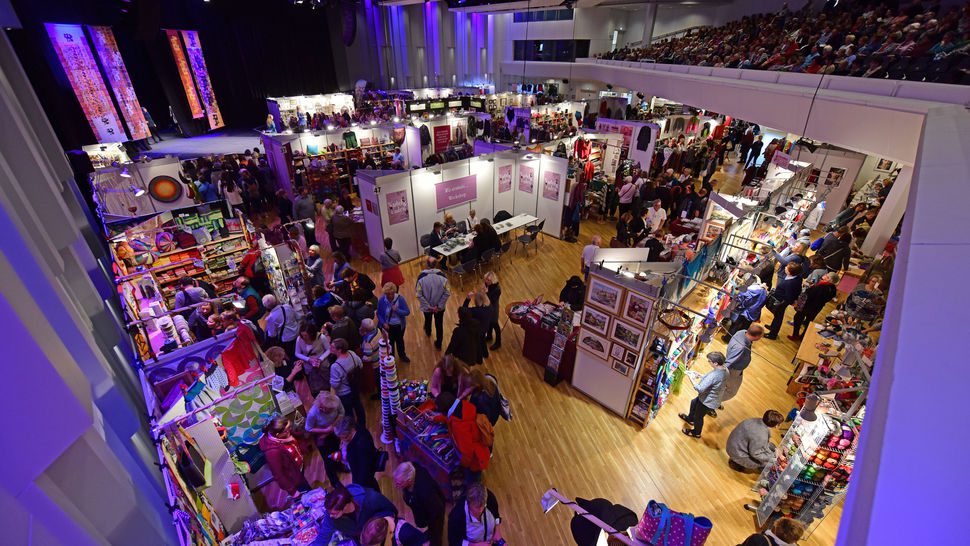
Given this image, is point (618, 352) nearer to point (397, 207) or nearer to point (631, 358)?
point (631, 358)

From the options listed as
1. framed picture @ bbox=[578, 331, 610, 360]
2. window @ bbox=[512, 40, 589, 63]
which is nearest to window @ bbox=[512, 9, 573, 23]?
window @ bbox=[512, 40, 589, 63]

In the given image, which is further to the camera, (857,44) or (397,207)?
(857,44)

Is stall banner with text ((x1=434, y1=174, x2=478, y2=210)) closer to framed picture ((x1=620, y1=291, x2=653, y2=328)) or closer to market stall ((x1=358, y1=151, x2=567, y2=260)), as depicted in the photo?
market stall ((x1=358, y1=151, x2=567, y2=260))

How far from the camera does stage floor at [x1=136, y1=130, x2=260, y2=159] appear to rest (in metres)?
16.8

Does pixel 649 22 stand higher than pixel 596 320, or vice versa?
pixel 649 22

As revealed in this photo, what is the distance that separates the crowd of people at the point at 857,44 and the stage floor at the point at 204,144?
19.9 metres

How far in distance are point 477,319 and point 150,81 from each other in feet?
71.0

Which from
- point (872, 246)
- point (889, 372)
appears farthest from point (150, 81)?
point (872, 246)

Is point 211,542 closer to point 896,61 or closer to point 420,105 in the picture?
point 896,61

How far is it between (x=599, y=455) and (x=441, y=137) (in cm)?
1320

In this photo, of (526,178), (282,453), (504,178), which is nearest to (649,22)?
(526,178)

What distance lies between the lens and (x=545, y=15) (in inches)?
1051

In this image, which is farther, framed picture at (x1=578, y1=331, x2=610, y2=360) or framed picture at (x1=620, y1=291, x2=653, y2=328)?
framed picture at (x1=578, y1=331, x2=610, y2=360)

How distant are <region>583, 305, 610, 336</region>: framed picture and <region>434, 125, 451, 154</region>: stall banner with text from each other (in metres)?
11.8
